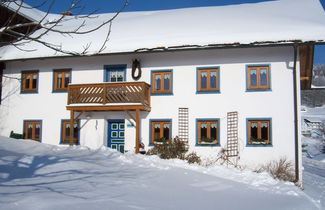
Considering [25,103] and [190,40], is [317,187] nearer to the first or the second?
[190,40]

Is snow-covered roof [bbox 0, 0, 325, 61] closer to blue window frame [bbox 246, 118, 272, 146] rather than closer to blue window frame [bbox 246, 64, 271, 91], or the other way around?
blue window frame [bbox 246, 64, 271, 91]

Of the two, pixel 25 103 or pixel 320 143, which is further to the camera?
pixel 320 143

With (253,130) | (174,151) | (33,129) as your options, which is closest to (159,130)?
(174,151)

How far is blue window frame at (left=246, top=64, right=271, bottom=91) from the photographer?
45.9 feet

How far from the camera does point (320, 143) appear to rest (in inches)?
1447

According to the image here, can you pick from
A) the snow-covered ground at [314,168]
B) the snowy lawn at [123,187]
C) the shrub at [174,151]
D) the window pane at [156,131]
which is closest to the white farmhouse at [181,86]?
the window pane at [156,131]

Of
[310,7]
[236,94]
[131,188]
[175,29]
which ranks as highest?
[310,7]

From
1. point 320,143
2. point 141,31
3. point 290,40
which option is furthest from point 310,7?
point 320,143

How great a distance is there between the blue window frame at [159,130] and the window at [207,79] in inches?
83.7

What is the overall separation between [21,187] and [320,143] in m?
36.8

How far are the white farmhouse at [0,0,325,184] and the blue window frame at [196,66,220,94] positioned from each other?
0.04 m

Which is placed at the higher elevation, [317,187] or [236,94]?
[236,94]

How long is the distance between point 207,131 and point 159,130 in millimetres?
2217

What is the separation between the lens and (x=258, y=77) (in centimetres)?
1414
